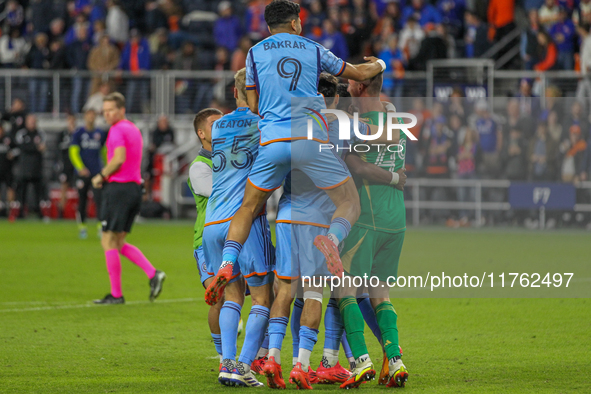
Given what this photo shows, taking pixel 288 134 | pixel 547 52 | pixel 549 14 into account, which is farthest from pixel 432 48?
pixel 288 134

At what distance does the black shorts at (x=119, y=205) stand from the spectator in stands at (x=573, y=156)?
37.0 ft

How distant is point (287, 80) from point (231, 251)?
1118mm

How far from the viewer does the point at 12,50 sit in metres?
23.3

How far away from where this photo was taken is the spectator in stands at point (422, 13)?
68.1ft

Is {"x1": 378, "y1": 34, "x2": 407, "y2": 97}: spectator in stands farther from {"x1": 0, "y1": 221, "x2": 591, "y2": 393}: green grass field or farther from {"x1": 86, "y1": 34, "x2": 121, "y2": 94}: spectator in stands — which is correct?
{"x1": 0, "y1": 221, "x2": 591, "y2": 393}: green grass field

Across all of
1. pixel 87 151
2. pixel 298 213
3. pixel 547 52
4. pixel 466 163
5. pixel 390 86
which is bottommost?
pixel 466 163

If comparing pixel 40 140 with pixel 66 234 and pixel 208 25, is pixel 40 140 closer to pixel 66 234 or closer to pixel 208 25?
pixel 66 234

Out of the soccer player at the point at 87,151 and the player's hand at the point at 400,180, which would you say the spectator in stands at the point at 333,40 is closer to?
the soccer player at the point at 87,151

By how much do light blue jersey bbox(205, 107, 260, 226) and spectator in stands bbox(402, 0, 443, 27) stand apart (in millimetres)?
15709

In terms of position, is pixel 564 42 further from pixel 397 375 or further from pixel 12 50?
pixel 397 375

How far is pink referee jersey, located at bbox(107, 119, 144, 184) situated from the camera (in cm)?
899

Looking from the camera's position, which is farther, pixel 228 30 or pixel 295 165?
pixel 228 30

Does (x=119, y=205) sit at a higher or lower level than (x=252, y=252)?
lower

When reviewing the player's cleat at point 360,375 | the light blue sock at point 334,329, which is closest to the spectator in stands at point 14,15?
the light blue sock at point 334,329
